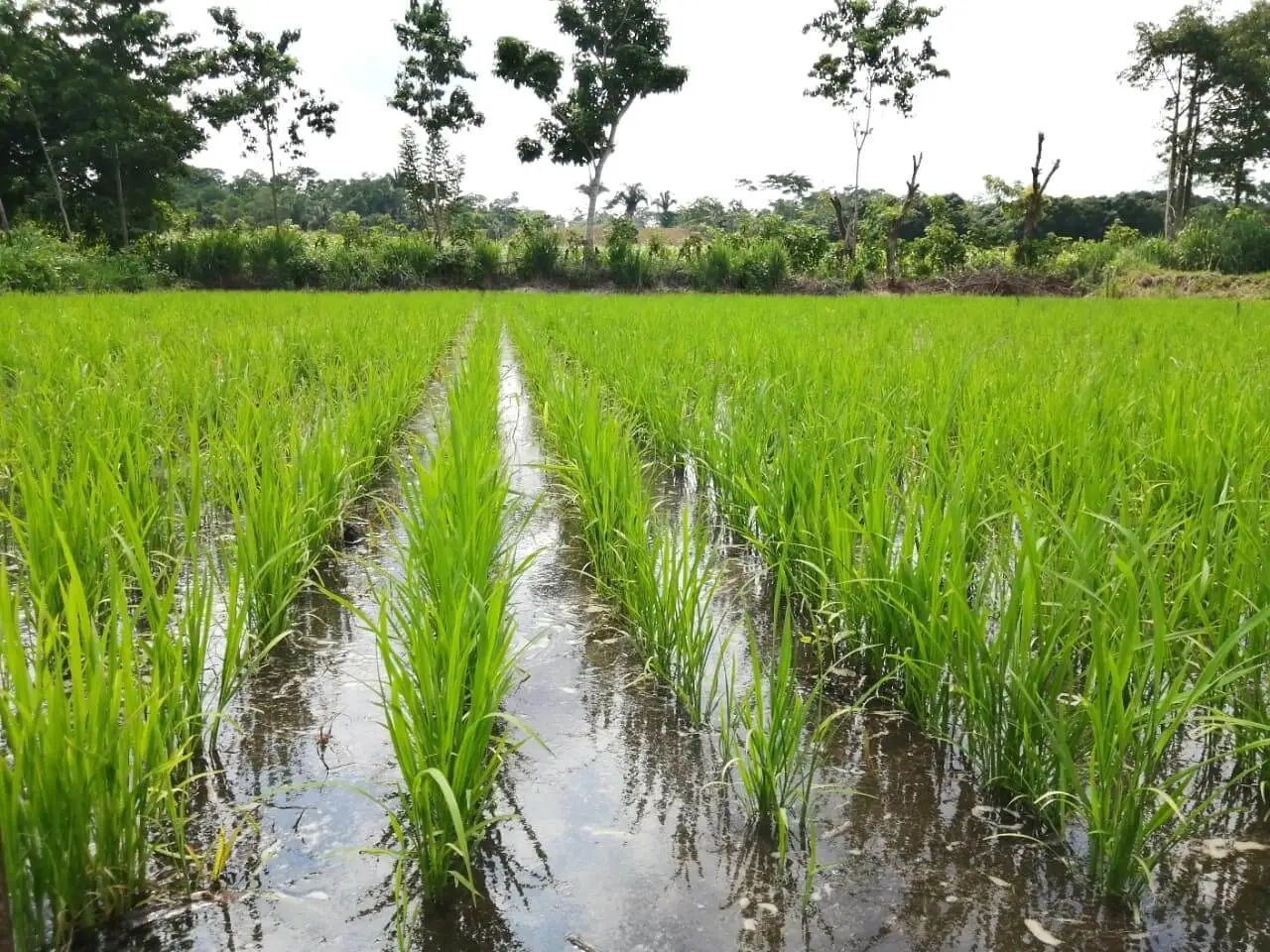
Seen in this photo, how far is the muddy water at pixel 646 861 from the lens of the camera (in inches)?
36.2

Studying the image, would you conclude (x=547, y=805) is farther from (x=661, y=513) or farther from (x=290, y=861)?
(x=661, y=513)

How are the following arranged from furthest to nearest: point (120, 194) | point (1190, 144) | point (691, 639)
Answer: point (1190, 144), point (120, 194), point (691, 639)

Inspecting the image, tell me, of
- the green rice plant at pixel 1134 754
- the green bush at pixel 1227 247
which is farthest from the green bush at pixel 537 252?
the green rice plant at pixel 1134 754

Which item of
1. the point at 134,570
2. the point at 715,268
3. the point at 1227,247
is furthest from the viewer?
the point at 715,268

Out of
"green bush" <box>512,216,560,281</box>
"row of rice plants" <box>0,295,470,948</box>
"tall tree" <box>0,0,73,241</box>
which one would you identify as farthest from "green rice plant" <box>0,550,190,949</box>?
"tall tree" <box>0,0,73,241</box>

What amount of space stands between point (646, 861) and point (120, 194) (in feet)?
80.4

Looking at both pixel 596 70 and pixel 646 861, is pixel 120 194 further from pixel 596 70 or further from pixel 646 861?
pixel 646 861

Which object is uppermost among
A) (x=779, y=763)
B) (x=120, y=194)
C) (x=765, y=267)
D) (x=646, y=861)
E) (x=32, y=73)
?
(x=32, y=73)

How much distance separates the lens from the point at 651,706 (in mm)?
1482

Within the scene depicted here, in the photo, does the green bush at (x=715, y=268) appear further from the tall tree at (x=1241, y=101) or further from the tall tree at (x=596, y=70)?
the tall tree at (x=1241, y=101)

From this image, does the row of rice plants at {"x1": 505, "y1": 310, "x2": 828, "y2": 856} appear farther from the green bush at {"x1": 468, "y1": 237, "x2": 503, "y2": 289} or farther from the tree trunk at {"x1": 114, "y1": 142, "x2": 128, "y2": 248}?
the tree trunk at {"x1": 114, "y1": 142, "x2": 128, "y2": 248}

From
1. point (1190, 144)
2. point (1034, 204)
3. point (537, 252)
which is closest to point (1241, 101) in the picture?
point (1190, 144)

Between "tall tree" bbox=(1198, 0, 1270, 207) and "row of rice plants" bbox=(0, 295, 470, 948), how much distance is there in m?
27.3

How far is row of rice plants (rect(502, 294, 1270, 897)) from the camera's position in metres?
1.04
